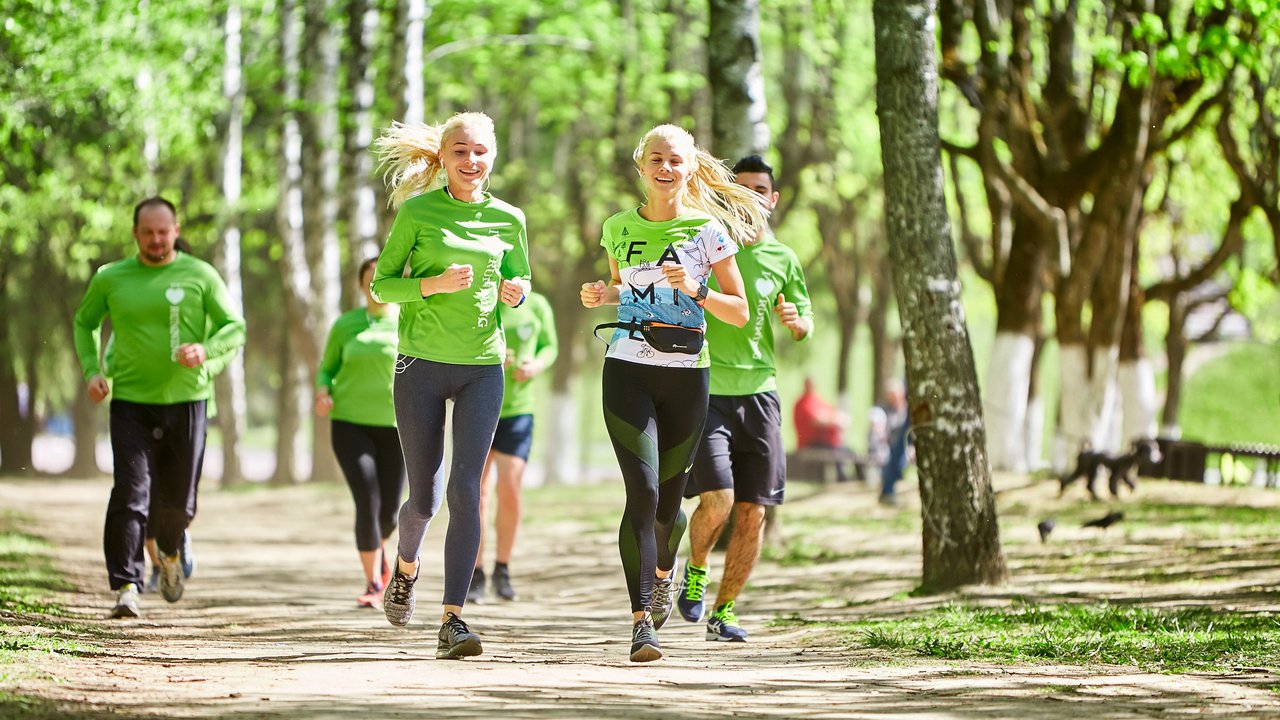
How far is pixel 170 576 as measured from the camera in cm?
968

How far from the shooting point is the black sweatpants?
9188 millimetres

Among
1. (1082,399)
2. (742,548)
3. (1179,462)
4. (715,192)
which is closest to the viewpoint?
(715,192)

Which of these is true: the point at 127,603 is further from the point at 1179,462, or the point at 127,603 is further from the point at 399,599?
the point at 1179,462

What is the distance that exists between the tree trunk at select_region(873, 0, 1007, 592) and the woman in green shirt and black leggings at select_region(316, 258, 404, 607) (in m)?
3.12

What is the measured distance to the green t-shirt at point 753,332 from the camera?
837cm

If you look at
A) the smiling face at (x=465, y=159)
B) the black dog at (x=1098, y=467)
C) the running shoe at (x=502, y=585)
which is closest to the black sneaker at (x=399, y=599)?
the smiling face at (x=465, y=159)

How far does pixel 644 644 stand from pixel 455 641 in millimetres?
Result: 785

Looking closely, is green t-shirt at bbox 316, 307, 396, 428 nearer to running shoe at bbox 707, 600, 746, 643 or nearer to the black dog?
running shoe at bbox 707, 600, 746, 643

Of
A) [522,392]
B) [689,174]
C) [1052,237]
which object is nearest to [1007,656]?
[689,174]

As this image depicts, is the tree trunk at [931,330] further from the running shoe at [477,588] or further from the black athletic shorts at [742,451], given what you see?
the running shoe at [477,588]

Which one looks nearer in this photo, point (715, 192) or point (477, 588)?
point (715, 192)

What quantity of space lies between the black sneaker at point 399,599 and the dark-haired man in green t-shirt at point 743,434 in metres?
1.47

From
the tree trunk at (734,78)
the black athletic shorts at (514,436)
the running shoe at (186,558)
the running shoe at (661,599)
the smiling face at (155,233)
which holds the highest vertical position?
the tree trunk at (734,78)

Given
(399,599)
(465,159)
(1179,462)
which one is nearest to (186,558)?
(399,599)
